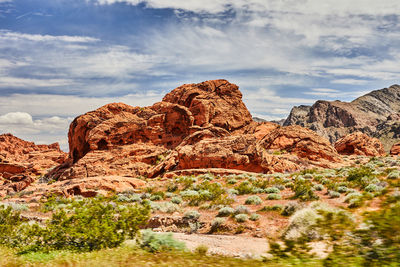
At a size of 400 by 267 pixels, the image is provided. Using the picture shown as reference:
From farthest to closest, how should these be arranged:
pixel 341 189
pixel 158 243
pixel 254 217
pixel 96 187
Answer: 1. pixel 96 187
2. pixel 341 189
3. pixel 254 217
4. pixel 158 243

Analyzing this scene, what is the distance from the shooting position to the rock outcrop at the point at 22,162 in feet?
111

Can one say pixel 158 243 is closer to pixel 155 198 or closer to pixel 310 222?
pixel 310 222

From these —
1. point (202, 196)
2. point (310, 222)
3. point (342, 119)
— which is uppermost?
point (342, 119)

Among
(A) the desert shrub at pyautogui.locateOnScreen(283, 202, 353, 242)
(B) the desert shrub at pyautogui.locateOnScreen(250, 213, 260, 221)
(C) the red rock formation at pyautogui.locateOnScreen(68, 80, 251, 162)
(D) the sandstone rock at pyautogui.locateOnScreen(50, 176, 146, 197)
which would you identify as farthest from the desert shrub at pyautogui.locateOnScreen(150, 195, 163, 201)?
(C) the red rock formation at pyautogui.locateOnScreen(68, 80, 251, 162)

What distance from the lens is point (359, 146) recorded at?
48281mm

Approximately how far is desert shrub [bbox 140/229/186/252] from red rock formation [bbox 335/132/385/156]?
49891 millimetres

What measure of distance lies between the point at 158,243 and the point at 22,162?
57.1 m

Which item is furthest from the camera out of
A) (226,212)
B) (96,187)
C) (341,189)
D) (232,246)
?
(96,187)

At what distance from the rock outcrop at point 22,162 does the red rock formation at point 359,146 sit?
53.0 meters

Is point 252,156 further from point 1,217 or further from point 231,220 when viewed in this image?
point 1,217

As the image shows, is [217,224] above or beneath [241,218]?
beneath

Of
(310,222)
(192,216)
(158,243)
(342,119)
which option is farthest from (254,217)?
(342,119)

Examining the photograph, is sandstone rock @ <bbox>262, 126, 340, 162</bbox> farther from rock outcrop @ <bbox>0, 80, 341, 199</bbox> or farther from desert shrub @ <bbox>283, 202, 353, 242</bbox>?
desert shrub @ <bbox>283, 202, 353, 242</bbox>

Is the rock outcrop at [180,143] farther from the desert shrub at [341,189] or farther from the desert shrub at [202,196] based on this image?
the desert shrub at [341,189]
